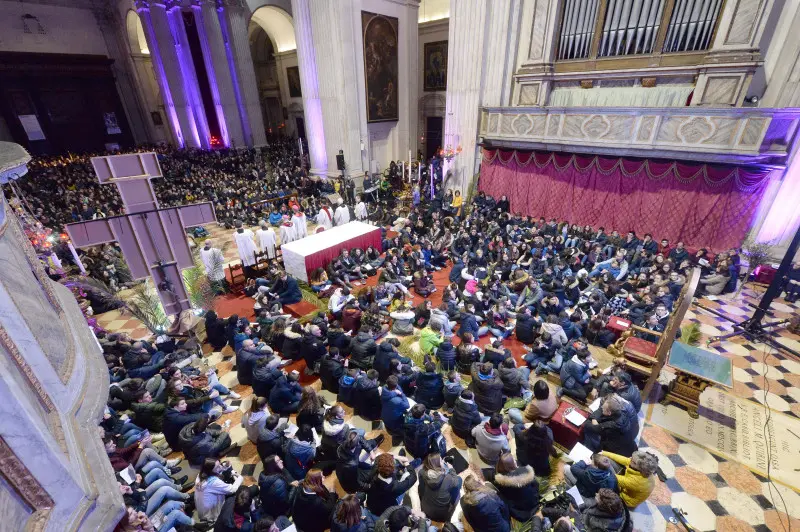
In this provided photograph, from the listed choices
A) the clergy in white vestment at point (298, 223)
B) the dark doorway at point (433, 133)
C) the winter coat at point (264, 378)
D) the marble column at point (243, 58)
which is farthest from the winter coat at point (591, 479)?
the marble column at point (243, 58)

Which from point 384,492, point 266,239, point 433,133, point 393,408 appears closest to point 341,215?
point 266,239

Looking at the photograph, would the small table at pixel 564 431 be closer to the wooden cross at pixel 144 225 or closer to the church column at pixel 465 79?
the wooden cross at pixel 144 225

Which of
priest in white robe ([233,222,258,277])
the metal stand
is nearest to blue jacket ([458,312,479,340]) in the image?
the metal stand

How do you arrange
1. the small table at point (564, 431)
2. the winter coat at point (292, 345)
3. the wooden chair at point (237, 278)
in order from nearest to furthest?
the small table at point (564, 431) → the winter coat at point (292, 345) → the wooden chair at point (237, 278)

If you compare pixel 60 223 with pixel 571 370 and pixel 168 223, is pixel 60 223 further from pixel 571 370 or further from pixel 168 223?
pixel 571 370

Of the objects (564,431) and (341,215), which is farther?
(341,215)

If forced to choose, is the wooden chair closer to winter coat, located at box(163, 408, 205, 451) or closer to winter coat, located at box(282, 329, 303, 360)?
winter coat, located at box(282, 329, 303, 360)

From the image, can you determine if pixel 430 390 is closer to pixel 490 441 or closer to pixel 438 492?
pixel 490 441

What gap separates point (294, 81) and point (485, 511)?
29561 millimetres

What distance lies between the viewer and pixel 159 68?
22906mm

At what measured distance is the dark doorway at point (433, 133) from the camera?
21.2m

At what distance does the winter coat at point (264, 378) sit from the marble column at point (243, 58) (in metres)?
22.0

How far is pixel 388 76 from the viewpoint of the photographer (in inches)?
704

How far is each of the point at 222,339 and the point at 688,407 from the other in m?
8.51
